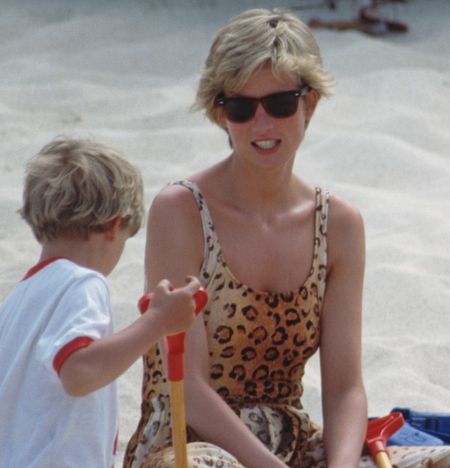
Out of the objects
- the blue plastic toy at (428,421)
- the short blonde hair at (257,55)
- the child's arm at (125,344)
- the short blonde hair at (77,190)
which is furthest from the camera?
the blue plastic toy at (428,421)

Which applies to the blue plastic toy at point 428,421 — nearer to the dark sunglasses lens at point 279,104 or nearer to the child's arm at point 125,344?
the dark sunglasses lens at point 279,104

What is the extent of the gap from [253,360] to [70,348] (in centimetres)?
74

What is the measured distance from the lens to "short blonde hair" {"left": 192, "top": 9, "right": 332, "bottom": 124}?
9.35ft

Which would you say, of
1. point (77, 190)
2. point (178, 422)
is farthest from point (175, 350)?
point (77, 190)

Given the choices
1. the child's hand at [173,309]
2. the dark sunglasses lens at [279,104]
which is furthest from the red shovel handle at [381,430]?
the child's hand at [173,309]

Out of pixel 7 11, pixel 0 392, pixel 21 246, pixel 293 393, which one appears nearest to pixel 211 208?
pixel 293 393

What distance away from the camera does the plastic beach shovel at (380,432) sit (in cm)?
289

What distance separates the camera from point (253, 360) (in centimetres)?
292

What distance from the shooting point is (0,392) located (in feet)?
7.84

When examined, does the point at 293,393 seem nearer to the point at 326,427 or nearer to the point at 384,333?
the point at 326,427

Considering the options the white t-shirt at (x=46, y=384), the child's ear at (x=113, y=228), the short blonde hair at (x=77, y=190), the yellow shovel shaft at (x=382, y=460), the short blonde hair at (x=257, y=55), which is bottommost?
the yellow shovel shaft at (x=382, y=460)

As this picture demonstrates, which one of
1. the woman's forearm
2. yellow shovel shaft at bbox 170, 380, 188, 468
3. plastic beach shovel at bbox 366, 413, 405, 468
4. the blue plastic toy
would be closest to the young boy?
yellow shovel shaft at bbox 170, 380, 188, 468

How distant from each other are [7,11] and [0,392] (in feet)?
16.2

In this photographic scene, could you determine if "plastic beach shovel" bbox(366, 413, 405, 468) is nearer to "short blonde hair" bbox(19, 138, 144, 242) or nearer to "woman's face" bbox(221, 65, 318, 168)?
"woman's face" bbox(221, 65, 318, 168)
